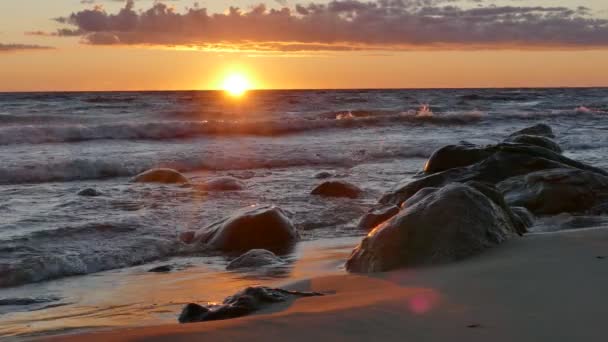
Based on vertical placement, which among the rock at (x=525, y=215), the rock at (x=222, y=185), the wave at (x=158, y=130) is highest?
the rock at (x=525, y=215)

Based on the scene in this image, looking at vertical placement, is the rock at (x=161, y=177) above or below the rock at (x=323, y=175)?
above

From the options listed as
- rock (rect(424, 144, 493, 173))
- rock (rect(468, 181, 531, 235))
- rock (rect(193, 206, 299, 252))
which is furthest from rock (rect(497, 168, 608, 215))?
rock (rect(193, 206, 299, 252))

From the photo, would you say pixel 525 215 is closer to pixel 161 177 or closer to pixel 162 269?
pixel 162 269

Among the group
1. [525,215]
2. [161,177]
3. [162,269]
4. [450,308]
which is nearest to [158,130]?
[161,177]

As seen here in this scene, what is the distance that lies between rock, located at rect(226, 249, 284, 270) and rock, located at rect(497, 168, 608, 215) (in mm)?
2529

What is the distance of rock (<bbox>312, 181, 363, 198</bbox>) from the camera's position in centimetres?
888

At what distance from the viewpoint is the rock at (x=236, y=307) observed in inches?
131

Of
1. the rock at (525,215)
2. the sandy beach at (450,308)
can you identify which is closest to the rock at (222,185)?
the rock at (525,215)

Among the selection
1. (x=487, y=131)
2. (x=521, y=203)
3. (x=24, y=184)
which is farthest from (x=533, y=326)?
(x=487, y=131)

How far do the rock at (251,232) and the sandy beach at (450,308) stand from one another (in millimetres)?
2057

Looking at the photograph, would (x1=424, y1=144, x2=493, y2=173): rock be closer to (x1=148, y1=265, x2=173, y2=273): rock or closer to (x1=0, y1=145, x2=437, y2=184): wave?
(x1=148, y1=265, x2=173, y2=273): rock

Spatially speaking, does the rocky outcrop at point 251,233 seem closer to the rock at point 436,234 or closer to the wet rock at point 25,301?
the rock at point 436,234

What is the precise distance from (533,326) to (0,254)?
14.2 feet

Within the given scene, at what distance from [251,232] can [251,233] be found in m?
0.01
